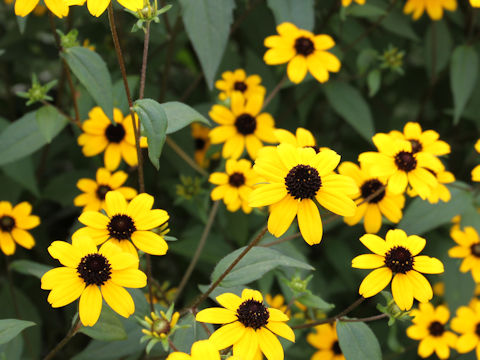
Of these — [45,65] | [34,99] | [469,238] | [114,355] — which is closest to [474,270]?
[469,238]

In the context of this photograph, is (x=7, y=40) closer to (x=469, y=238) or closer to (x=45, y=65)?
(x=45, y=65)

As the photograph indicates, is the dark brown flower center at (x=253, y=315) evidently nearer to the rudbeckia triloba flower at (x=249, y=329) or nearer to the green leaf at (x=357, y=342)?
the rudbeckia triloba flower at (x=249, y=329)

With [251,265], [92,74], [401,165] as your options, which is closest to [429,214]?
[401,165]

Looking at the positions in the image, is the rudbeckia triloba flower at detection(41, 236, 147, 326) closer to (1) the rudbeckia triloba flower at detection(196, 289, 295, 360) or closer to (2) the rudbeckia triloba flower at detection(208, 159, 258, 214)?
(1) the rudbeckia triloba flower at detection(196, 289, 295, 360)

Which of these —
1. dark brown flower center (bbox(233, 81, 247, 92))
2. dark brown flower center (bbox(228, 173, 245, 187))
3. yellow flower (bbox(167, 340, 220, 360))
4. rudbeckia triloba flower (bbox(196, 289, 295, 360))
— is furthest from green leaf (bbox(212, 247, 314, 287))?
dark brown flower center (bbox(233, 81, 247, 92))

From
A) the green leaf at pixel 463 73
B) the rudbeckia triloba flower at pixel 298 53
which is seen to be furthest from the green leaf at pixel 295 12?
the green leaf at pixel 463 73

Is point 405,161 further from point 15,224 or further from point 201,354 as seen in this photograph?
point 15,224
